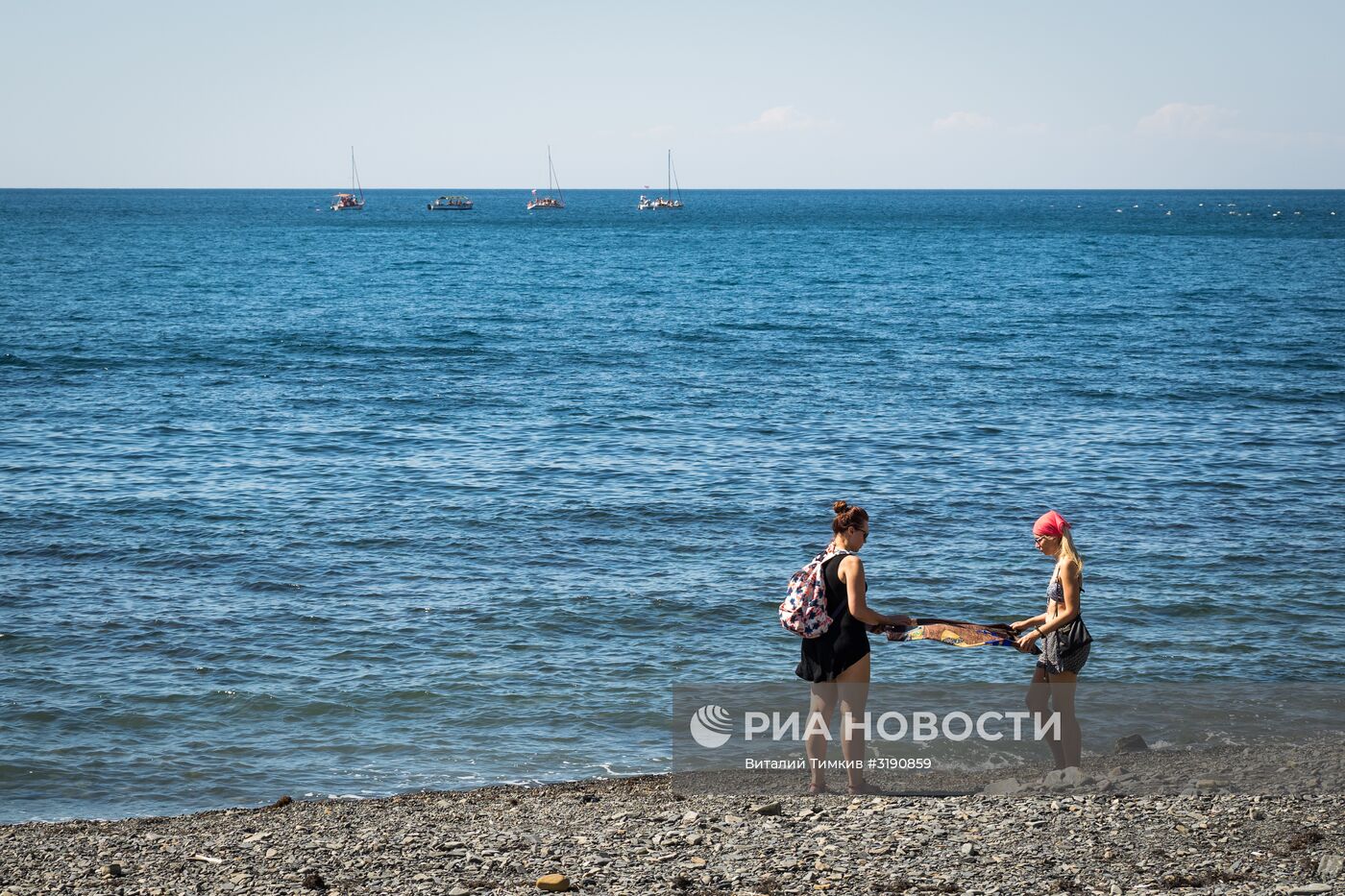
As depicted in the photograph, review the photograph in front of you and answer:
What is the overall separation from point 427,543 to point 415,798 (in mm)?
8684

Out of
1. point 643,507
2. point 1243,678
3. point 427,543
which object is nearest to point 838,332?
point 643,507

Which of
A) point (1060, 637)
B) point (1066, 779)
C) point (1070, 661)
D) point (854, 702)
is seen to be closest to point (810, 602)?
point (854, 702)

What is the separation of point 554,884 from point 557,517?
12.9 m

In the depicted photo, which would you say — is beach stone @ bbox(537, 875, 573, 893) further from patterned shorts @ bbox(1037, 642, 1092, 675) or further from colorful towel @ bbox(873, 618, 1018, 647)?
patterned shorts @ bbox(1037, 642, 1092, 675)

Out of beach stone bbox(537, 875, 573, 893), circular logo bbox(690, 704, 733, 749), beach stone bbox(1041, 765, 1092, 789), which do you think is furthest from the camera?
circular logo bbox(690, 704, 733, 749)

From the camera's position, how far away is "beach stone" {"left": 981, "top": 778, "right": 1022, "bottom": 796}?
934cm

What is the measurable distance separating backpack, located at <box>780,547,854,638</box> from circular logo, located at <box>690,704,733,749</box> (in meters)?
3.70

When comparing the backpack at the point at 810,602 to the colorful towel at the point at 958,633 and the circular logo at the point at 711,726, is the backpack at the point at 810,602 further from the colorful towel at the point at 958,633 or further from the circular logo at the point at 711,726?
the circular logo at the point at 711,726

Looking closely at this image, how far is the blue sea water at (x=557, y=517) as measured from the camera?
12461mm

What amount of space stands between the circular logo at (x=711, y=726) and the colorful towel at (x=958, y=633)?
3.41 meters

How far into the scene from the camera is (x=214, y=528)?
19484 mm

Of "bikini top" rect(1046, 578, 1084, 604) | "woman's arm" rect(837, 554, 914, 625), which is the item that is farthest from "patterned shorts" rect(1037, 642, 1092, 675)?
"woman's arm" rect(837, 554, 914, 625)

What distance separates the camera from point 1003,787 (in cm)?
948

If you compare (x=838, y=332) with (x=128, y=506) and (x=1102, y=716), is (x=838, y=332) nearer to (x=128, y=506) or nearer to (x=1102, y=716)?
(x=128, y=506)
